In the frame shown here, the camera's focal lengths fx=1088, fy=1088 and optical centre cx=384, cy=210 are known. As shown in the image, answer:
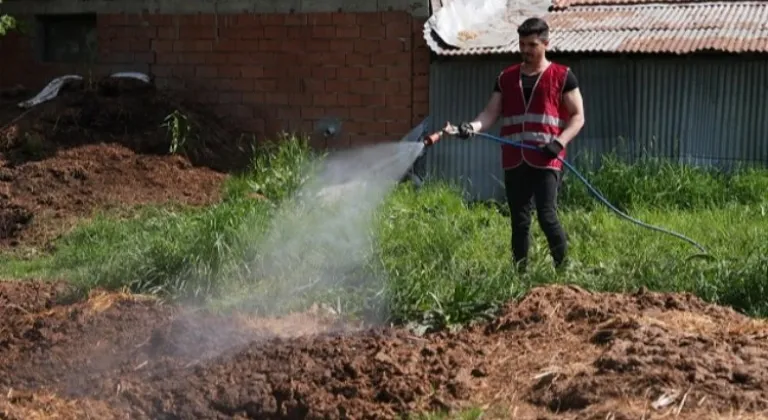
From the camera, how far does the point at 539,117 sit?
7.24 meters

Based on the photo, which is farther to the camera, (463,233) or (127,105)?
(127,105)

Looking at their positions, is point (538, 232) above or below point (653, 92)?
below

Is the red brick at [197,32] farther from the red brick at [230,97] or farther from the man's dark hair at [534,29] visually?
the man's dark hair at [534,29]

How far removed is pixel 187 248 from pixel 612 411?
3.95 m

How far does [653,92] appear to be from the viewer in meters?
11.1

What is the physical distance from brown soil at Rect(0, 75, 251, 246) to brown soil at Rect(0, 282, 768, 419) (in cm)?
374

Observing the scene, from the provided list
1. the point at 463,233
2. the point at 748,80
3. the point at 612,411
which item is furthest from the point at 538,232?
the point at 612,411

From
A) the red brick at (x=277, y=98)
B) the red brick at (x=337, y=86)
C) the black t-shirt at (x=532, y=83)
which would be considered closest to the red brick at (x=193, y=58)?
the red brick at (x=277, y=98)

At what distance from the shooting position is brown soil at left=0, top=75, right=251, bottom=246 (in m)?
10.5

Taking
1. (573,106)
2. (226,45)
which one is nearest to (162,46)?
(226,45)

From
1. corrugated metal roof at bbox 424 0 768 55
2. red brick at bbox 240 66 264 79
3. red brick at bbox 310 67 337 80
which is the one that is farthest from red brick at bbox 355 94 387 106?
red brick at bbox 240 66 264 79

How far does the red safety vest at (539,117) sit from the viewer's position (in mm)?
7207

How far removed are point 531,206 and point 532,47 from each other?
1082mm

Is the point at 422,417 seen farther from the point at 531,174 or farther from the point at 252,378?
the point at 531,174
